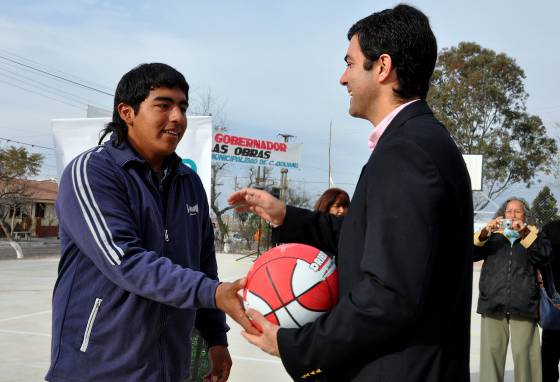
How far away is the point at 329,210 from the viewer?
6.14 m

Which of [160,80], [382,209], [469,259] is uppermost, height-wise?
[160,80]

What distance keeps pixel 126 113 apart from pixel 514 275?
5.00m

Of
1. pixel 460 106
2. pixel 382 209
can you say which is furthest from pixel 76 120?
pixel 460 106

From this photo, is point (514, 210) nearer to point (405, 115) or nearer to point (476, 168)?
point (405, 115)

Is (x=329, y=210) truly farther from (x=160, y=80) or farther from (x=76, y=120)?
(x=160, y=80)

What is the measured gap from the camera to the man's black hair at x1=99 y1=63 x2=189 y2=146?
297 centimetres

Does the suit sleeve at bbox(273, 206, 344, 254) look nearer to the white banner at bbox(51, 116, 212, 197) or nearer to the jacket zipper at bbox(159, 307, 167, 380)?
the jacket zipper at bbox(159, 307, 167, 380)

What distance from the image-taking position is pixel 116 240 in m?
2.53

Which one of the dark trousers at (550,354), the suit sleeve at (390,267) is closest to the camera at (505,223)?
the dark trousers at (550,354)

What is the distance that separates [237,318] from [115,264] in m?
0.56

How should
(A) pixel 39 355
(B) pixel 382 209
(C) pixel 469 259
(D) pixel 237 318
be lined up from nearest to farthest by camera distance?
(B) pixel 382 209, (C) pixel 469 259, (D) pixel 237 318, (A) pixel 39 355

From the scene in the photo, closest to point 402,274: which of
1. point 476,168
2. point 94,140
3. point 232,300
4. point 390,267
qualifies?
point 390,267

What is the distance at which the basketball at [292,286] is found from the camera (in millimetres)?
2281

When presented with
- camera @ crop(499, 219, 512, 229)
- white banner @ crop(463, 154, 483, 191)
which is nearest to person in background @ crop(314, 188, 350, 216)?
camera @ crop(499, 219, 512, 229)
